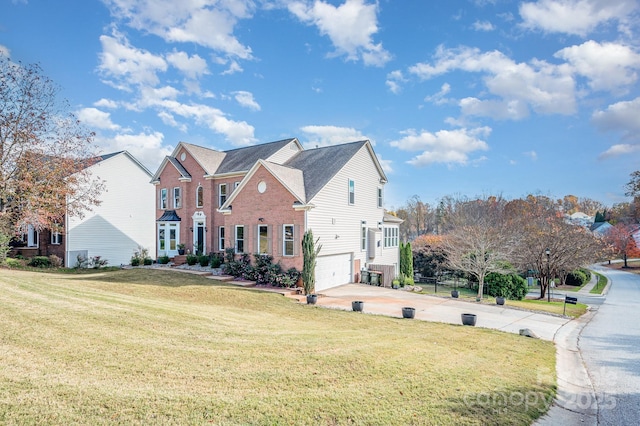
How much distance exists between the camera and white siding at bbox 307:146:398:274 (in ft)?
62.7

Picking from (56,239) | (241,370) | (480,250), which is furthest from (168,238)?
(241,370)

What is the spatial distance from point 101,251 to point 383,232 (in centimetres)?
2297

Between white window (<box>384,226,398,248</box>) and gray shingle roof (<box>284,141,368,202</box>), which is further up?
gray shingle roof (<box>284,141,368,202</box>)

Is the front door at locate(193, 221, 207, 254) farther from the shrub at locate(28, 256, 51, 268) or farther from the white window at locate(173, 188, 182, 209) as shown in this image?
the shrub at locate(28, 256, 51, 268)

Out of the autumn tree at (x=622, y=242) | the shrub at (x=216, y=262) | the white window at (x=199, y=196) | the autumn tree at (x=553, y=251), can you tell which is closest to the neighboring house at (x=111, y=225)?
the white window at (x=199, y=196)

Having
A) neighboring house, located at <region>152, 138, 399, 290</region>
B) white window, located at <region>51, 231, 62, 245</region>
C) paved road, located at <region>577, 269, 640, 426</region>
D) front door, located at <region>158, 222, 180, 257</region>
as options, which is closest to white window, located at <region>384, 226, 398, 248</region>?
neighboring house, located at <region>152, 138, 399, 290</region>

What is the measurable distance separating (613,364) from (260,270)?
14501mm

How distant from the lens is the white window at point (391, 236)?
27.0 m

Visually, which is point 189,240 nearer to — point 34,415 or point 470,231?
point 470,231

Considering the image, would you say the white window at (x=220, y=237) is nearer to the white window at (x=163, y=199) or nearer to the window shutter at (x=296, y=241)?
the white window at (x=163, y=199)

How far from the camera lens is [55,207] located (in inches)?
779

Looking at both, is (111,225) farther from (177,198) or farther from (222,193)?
(222,193)

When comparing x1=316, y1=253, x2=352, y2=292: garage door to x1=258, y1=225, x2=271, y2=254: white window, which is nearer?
x1=316, y1=253, x2=352, y2=292: garage door

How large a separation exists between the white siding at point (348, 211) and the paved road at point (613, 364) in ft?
39.7
